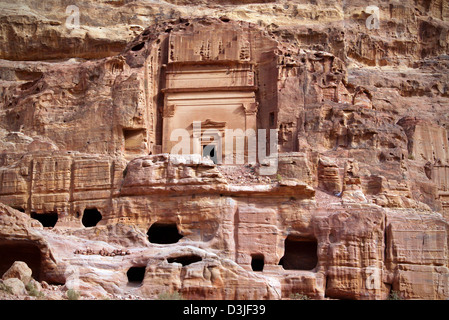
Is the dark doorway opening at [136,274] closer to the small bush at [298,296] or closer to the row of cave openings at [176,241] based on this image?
the row of cave openings at [176,241]

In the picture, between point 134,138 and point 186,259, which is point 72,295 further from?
point 134,138

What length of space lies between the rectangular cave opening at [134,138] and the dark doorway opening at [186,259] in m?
8.59

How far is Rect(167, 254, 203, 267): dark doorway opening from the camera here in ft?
103

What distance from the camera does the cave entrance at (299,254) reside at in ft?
113

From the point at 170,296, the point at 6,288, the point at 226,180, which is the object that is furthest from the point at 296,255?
A: the point at 6,288

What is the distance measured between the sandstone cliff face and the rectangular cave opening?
0.24 feet

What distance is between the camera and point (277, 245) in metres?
33.0

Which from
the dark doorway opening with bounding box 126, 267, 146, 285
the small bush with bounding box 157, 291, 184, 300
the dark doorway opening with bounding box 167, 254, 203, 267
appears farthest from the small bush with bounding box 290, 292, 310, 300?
the dark doorway opening with bounding box 126, 267, 146, 285

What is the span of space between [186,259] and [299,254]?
5614 millimetres

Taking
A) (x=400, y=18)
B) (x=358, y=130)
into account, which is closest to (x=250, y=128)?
(x=358, y=130)

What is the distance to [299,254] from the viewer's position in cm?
3484

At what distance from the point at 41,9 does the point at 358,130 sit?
89.3 feet

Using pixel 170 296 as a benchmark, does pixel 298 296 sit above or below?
below

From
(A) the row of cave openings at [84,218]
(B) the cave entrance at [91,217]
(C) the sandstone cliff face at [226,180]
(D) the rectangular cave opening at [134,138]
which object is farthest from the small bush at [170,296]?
(D) the rectangular cave opening at [134,138]
